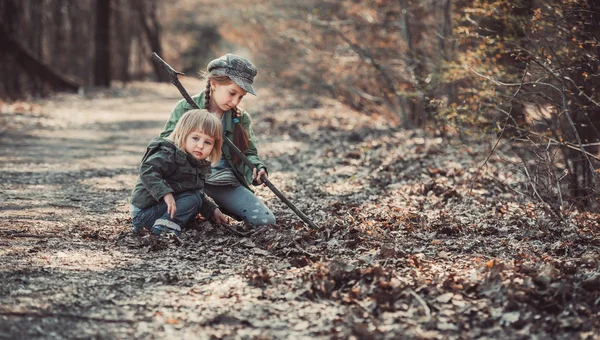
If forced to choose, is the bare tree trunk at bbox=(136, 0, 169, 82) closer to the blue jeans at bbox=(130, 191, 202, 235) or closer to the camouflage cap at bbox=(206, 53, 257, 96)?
the camouflage cap at bbox=(206, 53, 257, 96)

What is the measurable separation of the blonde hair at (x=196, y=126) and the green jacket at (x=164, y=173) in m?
0.08

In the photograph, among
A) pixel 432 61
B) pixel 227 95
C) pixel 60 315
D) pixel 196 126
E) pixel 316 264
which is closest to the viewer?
pixel 60 315

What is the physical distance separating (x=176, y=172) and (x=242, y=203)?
697 millimetres

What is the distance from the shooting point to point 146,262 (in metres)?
4.76

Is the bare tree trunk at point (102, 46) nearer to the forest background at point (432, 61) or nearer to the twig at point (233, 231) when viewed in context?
the forest background at point (432, 61)

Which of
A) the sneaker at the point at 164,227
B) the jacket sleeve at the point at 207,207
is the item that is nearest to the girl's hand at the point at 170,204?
the sneaker at the point at 164,227

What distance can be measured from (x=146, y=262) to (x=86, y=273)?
47 centimetres

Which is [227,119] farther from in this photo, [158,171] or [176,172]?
[158,171]

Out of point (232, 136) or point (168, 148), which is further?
point (232, 136)

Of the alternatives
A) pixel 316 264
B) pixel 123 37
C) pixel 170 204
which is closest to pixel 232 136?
pixel 170 204

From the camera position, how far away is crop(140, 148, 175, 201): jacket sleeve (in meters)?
5.24

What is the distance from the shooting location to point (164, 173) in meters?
5.43

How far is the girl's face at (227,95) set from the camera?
569cm

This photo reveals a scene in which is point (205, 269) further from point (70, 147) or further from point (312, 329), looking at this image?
point (70, 147)
